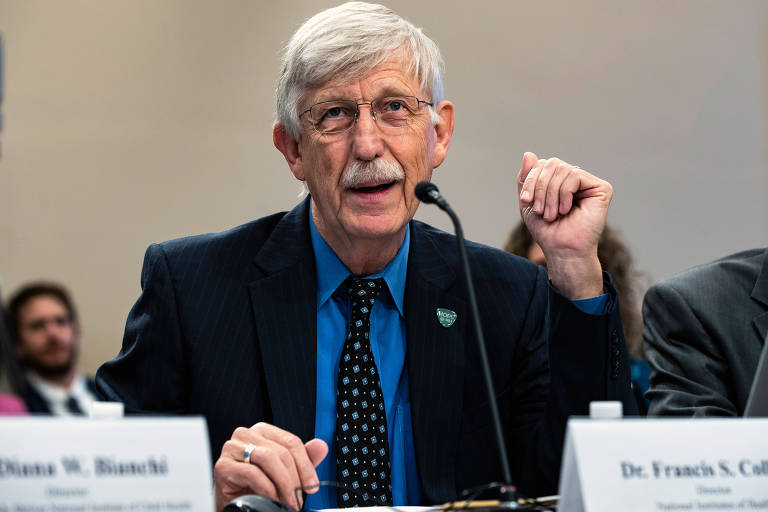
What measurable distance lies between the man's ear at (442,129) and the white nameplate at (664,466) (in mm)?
1022

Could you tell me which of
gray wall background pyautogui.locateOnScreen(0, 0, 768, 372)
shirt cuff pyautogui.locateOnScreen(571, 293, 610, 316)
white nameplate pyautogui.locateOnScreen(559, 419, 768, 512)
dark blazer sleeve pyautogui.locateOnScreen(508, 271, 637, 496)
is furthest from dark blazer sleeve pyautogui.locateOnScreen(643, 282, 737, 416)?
gray wall background pyautogui.locateOnScreen(0, 0, 768, 372)

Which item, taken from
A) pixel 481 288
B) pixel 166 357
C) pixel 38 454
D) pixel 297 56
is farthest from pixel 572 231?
pixel 38 454

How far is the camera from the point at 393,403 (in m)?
1.67

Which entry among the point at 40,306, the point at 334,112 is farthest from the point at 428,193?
the point at 40,306

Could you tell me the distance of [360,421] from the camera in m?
1.62

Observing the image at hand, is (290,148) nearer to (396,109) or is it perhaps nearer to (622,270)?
(396,109)

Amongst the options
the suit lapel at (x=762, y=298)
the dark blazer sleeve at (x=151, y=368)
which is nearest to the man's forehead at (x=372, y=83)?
the dark blazer sleeve at (x=151, y=368)

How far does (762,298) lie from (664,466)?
0.82 meters

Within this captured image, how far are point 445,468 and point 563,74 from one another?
8.51 feet

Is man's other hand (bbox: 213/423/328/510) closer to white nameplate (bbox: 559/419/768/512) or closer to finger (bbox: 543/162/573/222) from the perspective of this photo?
white nameplate (bbox: 559/419/768/512)

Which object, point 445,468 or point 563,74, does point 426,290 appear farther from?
point 563,74

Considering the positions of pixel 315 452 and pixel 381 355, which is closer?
pixel 315 452

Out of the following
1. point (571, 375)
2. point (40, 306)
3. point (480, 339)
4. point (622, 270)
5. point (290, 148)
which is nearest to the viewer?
point (40, 306)

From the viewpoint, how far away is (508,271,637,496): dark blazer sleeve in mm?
1438
